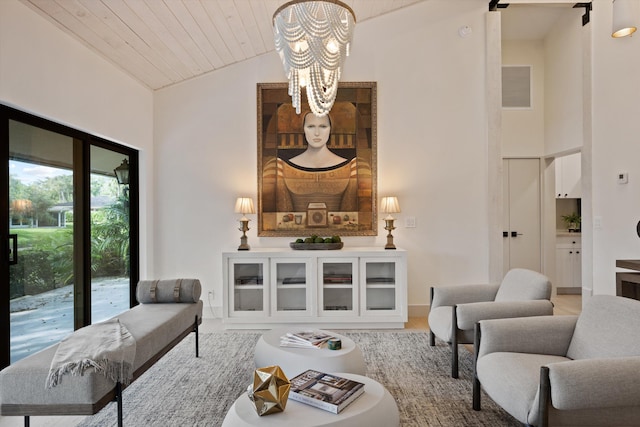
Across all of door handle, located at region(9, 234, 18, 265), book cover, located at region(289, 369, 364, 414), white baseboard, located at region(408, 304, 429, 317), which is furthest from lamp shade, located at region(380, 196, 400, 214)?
door handle, located at region(9, 234, 18, 265)

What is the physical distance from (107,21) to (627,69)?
5.17 meters

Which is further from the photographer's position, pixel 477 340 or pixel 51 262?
pixel 51 262

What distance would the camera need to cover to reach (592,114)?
4758 millimetres

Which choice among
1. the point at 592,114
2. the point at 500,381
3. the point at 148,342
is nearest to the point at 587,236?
the point at 592,114

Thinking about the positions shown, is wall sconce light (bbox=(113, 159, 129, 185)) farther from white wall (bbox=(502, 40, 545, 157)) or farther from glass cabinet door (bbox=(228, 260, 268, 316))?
white wall (bbox=(502, 40, 545, 157))

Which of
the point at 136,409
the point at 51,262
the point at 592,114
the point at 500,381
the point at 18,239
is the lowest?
the point at 136,409

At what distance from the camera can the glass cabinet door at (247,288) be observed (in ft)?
13.8

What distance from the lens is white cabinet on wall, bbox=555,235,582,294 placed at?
19.0 ft

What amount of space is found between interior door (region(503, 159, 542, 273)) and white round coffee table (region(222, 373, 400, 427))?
461 cm

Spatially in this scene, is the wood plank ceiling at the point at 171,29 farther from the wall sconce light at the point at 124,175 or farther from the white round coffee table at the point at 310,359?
the white round coffee table at the point at 310,359

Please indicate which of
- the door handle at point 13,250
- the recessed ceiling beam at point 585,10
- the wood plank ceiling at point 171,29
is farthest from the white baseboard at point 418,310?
the recessed ceiling beam at point 585,10

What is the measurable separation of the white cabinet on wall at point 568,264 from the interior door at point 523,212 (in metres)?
0.36

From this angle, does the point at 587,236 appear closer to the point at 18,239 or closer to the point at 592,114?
the point at 592,114

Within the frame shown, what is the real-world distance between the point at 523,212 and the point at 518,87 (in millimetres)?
A: 1771
